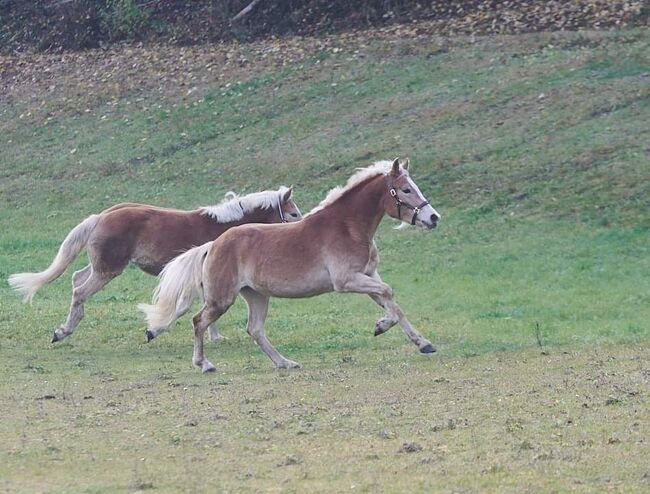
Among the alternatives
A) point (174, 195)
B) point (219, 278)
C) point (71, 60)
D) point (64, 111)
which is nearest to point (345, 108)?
point (174, 195)

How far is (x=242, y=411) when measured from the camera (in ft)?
29.6

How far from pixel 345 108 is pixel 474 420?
19.8 meters

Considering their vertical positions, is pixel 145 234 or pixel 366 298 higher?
pixel 145 234

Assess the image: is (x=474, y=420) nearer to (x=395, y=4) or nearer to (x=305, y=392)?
(x=305, y=392)

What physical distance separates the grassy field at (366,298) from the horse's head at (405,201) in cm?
131

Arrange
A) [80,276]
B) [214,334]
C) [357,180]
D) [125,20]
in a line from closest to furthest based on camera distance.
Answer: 1. [357,180]
2. [214,334]
3. [80,276]
4. [125,20]

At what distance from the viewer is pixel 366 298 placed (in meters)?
16.4

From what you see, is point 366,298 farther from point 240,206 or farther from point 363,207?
point 363,207

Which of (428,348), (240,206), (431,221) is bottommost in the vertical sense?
(428,348)

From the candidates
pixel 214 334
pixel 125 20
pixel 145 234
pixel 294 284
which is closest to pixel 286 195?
pixel 145 234

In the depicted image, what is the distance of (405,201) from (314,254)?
3.14ft

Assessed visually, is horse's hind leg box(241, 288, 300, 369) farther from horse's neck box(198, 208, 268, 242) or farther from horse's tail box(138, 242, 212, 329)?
horse's neck box(198, 208, 268, 242)

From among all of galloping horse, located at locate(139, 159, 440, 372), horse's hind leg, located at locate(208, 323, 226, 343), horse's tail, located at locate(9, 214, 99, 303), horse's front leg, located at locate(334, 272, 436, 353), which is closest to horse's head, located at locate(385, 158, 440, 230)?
galloping horse, located at locate(139, 159, 440, 372)

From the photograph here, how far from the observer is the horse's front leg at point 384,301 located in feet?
37.1
